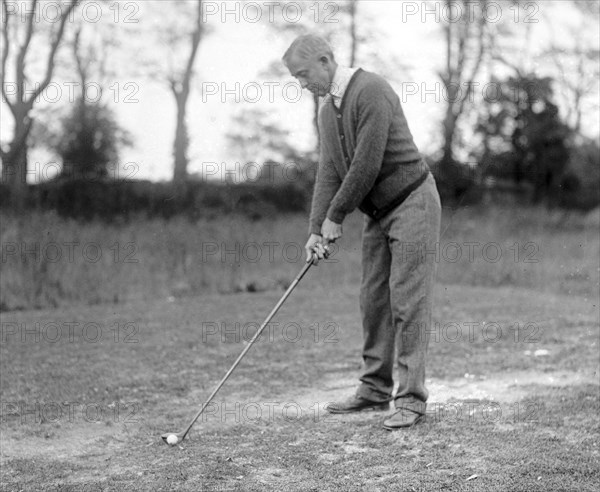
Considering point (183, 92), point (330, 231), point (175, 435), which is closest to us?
point (175, 435)

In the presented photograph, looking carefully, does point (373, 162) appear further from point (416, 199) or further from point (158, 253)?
point (158, 253)

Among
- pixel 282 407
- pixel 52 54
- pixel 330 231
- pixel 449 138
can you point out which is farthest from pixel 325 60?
pixel 449 138

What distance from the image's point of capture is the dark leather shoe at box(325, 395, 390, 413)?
14.8 feet

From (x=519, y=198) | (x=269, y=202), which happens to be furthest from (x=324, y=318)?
(x=519, y=198)

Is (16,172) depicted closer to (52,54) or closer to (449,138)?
(52,54)

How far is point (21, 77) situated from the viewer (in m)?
15.8

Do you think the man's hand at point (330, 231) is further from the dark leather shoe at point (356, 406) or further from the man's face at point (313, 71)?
the dark leather shoe at point (356, 406)

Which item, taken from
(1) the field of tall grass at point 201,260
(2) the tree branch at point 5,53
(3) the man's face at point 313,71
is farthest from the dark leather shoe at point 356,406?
(2) the tree branch at point 5,53

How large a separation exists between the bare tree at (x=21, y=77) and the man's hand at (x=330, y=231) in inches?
450

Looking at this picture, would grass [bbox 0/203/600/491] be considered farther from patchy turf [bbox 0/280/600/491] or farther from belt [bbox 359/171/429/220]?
belt [bbox 359/171/429/220]

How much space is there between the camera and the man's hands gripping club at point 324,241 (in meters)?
4.38

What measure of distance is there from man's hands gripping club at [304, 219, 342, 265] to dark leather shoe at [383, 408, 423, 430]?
0.86 meters

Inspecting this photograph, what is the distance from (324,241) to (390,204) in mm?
387

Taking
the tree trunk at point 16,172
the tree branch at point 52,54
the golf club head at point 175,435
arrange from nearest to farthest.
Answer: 1. the golf club head at point 175,435
2. the tree trunk at point 16,172
3. the tree branch at point 52,54
